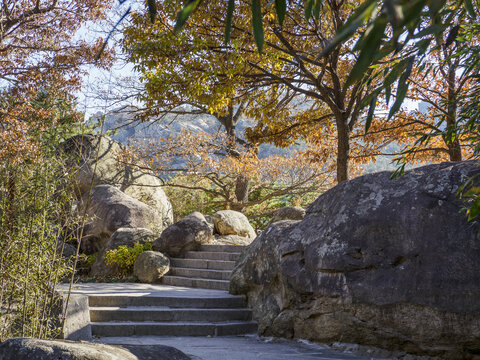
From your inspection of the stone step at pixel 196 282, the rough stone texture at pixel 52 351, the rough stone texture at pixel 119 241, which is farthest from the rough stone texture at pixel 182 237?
the rough stone texture at pixel 52 351

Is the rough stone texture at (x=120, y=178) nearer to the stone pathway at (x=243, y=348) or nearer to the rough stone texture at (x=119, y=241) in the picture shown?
the rough stone texture at (x=119, y=241)

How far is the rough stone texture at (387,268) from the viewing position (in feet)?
14.0

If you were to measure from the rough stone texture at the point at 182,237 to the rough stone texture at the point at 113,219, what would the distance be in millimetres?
1926

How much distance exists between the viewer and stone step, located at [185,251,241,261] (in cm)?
975

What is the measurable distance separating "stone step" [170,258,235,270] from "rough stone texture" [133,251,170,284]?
1.76ft

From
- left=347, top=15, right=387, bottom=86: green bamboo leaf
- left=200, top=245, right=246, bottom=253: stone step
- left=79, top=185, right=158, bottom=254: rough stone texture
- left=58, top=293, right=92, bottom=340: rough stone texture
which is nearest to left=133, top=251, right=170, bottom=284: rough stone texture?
left=200, top=245, right=246, bottom=253: stone step

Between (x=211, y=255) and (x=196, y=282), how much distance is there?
1402mm

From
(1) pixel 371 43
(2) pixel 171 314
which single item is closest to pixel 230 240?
(2) pixel 171 314

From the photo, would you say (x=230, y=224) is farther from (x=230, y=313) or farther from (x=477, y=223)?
(x=477, y=223)

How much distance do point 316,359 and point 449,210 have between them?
2.05 meters

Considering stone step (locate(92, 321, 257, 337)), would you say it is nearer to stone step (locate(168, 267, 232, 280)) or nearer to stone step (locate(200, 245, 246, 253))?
stone step (locate(168, 267, 232, 280))

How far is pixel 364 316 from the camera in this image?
4.80 m

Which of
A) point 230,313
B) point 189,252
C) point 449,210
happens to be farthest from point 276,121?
point 449,210

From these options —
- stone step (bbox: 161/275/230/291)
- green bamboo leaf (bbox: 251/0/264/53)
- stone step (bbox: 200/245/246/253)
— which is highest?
green bamboo leaf (bbox: 251/0/264/53)
